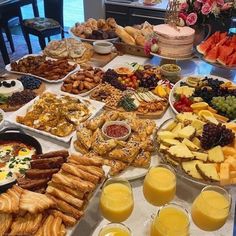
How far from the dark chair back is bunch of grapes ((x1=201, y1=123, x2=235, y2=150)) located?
11.7ft

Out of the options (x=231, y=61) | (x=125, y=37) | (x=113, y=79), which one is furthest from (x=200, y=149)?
(x=125, y=37)

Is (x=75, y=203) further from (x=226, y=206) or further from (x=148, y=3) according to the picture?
(x=148, y=3)

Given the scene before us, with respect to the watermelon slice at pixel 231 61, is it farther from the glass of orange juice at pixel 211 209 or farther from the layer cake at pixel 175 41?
the glass of orange juice at pixel 211 209

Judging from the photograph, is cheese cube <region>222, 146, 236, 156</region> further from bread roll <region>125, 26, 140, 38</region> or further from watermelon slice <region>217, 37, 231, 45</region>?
bread roll <region>125, 26, 140, 38</region>

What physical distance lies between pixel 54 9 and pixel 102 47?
233 cm

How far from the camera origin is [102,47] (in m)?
2.29

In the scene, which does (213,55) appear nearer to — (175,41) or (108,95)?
(175,41)

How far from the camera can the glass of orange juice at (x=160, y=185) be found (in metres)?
1.01

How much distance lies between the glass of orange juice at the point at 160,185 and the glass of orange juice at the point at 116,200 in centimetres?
9

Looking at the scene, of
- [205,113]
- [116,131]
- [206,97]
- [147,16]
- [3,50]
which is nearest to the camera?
[116,131]

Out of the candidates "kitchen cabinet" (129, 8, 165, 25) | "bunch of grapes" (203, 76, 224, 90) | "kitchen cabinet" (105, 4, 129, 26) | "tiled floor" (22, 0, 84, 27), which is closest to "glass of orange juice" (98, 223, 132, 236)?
"bunch of grapes" (203, 76, 224, 90)

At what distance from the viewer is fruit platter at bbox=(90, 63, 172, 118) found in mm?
1640

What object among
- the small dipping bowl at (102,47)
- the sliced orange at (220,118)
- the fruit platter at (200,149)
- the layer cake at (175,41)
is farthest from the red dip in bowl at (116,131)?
the small dipping bowl at (102,47)

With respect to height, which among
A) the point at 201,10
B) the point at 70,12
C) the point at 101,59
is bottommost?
the point at 70,12
